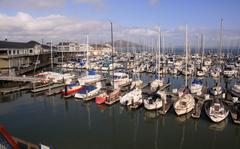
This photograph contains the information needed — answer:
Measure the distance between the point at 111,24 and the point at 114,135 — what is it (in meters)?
20.0

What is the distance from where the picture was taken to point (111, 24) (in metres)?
36.9

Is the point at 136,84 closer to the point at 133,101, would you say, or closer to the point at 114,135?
the point at 133,101

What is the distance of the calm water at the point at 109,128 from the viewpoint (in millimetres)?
20797

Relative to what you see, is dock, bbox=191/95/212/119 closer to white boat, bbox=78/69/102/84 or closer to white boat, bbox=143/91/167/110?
white boat, bbox=143/91/167/110

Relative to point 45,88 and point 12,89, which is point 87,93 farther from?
point 12,89

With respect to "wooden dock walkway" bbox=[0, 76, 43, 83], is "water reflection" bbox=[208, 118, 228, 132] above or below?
below

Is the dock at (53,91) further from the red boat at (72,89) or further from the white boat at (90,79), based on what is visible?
the white boat at (90,79)

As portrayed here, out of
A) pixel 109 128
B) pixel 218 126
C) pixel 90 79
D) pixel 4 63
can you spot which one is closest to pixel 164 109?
pixel 218 126

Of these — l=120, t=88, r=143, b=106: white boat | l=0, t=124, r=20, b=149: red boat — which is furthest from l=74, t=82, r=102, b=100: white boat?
l=0, t=124, r=20, b=149: red boat

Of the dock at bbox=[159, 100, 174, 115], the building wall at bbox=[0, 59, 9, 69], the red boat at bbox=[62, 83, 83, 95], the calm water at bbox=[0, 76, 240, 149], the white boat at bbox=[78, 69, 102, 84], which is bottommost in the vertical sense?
the calm water at bbox=[0, 76, 240, 149]

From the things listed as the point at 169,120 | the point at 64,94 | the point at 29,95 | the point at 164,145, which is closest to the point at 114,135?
the point at 164,145

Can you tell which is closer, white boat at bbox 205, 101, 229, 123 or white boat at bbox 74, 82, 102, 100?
white boat at bbox 205, 101, 229, 123

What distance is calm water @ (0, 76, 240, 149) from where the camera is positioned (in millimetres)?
20797

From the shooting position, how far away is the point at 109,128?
80.3 feet
